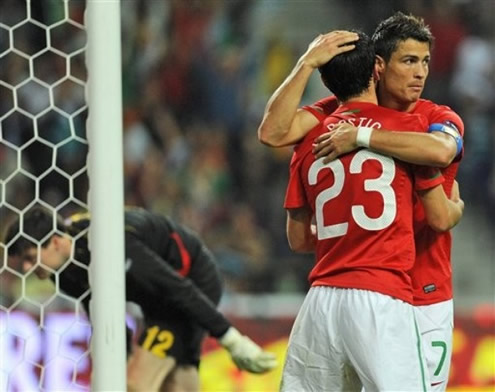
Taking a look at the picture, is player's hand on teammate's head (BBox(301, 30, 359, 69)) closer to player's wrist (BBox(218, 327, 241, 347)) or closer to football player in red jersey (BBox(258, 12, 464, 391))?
football player in red jersey (BBox(258, 12, 464, 391))

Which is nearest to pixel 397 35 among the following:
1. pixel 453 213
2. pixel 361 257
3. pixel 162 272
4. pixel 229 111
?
pixel 453 213

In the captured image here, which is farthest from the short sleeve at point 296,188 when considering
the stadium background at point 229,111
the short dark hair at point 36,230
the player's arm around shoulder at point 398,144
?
the stadium background at point 229,111

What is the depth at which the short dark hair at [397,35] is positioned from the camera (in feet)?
11.7

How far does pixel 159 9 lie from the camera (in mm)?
9844

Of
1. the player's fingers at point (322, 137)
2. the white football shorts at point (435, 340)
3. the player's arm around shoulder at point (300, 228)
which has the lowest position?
the white football shorts at point (435, 340)

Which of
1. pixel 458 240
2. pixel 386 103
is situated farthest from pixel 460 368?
pixel 386 103

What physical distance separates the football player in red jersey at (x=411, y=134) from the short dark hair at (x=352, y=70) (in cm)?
4

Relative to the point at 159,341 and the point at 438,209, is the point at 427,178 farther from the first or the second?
the point at 159,341

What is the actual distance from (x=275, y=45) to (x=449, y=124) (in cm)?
634

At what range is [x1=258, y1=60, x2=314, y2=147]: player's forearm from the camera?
3.47 m

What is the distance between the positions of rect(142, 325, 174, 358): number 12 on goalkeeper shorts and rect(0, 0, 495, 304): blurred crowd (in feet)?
10.6

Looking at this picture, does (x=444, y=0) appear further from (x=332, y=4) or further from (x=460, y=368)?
(x=460, y=368)

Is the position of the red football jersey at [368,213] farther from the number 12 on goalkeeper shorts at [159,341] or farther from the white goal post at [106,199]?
the number 12 on goalkeeper shorts at [159,341]

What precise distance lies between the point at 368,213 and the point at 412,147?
8.6 inches
